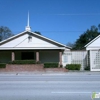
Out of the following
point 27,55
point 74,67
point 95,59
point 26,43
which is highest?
point 26,43

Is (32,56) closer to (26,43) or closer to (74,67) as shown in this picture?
(26,43)

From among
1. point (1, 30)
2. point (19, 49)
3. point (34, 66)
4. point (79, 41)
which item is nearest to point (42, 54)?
point (19, 49)

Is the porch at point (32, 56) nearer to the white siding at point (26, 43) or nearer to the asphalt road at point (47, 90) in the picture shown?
the white siding at point (26, 43)

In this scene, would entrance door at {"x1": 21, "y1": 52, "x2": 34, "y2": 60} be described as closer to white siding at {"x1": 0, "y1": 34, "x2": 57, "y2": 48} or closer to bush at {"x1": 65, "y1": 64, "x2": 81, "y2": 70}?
white siding at {"x1": 0, "y1": 34, "x2": 57, "y2": 48}

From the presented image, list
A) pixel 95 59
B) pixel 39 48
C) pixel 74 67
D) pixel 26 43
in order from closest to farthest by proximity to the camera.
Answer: pixel 95 59
pixel 74 67
pixel 39 48
pixel 26 43

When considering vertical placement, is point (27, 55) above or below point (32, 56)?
above

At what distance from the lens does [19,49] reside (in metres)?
28.9

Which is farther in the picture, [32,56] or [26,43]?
[32,56]

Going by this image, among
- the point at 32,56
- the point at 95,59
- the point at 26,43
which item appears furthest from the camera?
the point at 32,56

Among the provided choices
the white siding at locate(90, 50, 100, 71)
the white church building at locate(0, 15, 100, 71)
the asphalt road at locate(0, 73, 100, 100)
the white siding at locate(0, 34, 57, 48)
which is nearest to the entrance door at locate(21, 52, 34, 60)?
the white church building at locate(0, 15, 100, 71)

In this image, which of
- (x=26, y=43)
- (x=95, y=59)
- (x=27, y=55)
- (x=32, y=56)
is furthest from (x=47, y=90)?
(x=27, y=55)

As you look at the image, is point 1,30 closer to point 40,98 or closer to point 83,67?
point 83,67

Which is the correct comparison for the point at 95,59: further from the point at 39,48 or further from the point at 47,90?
the point at 47,90

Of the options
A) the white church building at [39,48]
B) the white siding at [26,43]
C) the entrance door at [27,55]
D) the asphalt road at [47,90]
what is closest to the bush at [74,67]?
the white church building at [39,48]
